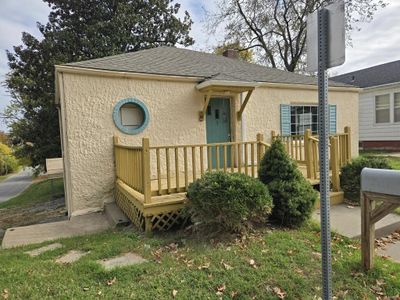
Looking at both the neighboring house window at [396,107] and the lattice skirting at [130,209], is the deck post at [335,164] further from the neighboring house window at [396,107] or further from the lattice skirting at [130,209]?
the neighboring house window at [396,107]

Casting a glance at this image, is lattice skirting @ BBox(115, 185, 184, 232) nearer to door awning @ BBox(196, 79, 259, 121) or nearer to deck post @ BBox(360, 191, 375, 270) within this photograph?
deck post @ BBox(360, 191, 375, 270)

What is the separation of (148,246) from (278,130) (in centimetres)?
631

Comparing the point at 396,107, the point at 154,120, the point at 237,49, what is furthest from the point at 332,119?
the point at 237,49

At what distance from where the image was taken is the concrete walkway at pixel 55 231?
193 inches

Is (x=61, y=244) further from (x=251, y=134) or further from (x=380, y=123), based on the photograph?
(x=380, y=123)

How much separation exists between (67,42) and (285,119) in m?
13.4

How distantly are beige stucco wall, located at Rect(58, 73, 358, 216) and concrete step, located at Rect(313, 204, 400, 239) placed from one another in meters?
3.90

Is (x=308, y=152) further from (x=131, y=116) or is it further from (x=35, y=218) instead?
(x=35, y=218)

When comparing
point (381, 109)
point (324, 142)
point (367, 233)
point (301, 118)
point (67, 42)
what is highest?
point (67, 42)

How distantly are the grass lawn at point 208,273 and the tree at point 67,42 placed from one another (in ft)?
37.0

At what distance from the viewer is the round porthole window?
6637 millimetres

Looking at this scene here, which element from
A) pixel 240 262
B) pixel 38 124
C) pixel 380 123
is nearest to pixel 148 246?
pixel 240 262

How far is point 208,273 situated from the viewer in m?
3.17

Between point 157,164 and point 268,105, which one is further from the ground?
point 268,105
